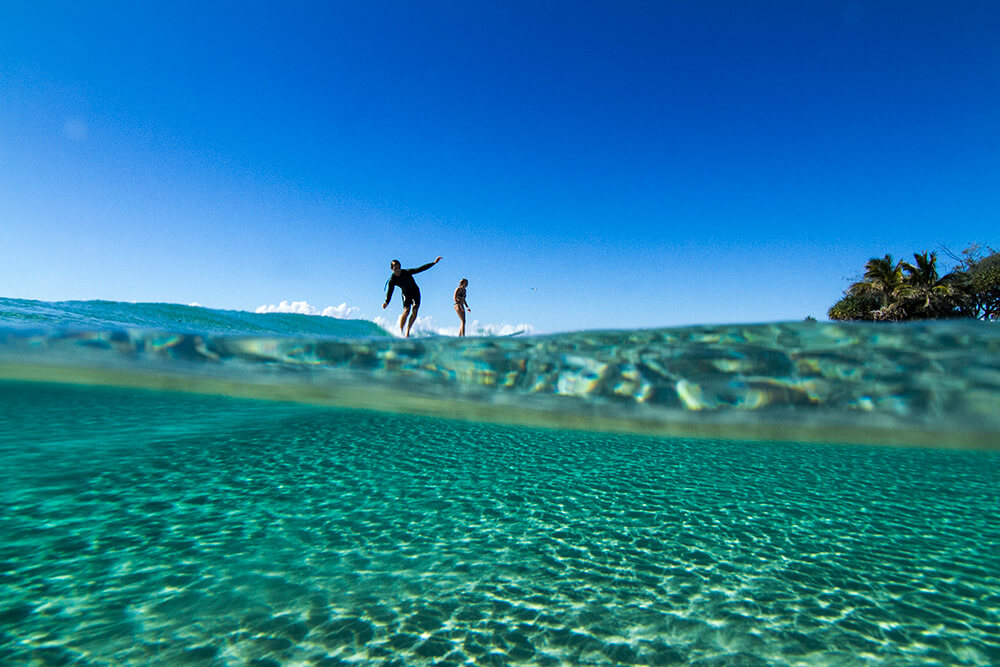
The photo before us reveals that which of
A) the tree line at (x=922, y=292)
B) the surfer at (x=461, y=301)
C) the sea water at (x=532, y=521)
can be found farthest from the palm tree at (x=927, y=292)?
the surfer at (x=461, y=301)

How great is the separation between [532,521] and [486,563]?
1320mm

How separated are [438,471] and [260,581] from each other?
4.65 metres

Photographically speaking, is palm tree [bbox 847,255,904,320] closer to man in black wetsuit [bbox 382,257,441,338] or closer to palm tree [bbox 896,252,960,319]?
palm tree [bbox 896,252,960,319]

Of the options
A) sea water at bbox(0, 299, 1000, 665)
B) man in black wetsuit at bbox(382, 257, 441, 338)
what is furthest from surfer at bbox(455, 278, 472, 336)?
sea water at bbox(0, 299, 1000, 665)

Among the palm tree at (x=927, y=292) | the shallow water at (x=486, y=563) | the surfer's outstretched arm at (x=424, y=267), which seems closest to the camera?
the shallow water at (x=486, y=563)

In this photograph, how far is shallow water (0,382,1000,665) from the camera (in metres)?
3.42

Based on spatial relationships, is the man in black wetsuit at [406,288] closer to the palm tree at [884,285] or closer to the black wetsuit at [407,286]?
the black wetsuit at [407,286]

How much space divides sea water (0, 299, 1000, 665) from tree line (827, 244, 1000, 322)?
2369cm

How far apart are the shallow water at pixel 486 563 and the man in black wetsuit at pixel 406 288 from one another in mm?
4812

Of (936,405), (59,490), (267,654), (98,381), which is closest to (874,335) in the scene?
(936,405)

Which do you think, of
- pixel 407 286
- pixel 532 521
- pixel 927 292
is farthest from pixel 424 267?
pixel 927 292

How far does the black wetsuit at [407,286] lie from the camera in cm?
1267

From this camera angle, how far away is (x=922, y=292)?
27.3 metres

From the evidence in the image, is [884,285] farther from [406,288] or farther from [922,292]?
[406,288]
